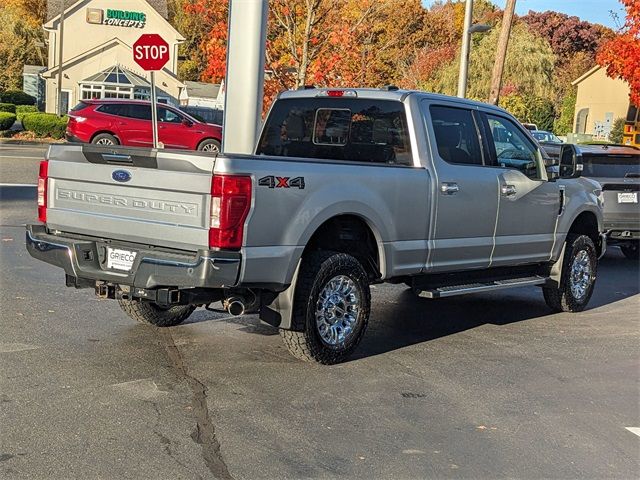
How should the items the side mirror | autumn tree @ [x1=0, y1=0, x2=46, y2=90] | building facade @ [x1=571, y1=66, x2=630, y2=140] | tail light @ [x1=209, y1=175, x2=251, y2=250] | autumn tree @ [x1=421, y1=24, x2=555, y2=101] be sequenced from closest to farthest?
1. tail light @ [x1=209, y1=175, x2=251, y2=250]
2. the side mirror
3. building facade @ [x1=571, y1=66, x2=630, y2=140]
4. autumn tree @ [x1=421, y1=24, x2=555, y2=101]
5. autumn tree @ [x1=0, y1=0, x2=46, y2=90]

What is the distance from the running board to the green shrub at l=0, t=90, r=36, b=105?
54236 mm

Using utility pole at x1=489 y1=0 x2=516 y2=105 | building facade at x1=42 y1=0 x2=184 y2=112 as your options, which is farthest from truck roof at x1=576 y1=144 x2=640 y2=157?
building facade at x1=42 y1=0 x2=184 y2=112

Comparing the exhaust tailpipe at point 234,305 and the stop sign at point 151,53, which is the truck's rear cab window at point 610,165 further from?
the exhaust tailpipe at point 234,305

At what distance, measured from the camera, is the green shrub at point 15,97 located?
2275 inches

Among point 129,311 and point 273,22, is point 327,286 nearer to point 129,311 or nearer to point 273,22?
point 129,311

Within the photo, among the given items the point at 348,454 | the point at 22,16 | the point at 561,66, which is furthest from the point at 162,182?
the point at 22,16

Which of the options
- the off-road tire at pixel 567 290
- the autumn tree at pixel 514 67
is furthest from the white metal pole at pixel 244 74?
the autumn tree at pixel 514 67

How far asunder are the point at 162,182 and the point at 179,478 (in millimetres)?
2300

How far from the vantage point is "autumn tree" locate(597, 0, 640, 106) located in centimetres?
2514

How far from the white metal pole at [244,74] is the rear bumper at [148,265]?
386 centimetres

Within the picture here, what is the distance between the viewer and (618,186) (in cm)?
1323

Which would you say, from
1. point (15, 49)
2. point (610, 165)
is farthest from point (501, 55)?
point (15, 49)

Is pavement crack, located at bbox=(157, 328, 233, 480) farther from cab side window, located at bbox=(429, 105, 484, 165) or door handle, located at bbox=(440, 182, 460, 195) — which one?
cab side window, located at bbox=(429, 105, 484, 165)

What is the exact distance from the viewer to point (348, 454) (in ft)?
16.3
